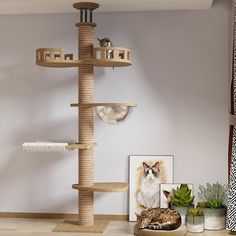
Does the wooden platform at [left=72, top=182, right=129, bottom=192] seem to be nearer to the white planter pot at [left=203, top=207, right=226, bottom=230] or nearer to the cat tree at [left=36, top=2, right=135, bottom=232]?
the cat tree at [left=36, top=2, right=135, bottom=232]

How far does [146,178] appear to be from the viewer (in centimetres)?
348

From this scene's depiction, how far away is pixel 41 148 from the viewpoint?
3238mm

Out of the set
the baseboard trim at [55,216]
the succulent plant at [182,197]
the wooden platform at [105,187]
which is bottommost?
the baseboard trim at [55,216]

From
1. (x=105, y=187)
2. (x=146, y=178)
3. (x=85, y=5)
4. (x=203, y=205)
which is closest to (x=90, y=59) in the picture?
(x=85, y=5)

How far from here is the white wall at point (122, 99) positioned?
11.3 ft

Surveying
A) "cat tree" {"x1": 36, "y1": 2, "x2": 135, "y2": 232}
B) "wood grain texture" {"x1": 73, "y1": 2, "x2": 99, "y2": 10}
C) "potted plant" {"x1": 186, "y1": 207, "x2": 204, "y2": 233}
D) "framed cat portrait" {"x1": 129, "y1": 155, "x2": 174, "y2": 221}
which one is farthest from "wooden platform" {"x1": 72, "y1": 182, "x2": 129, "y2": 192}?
"wood grain texture" {"x1": 73, "y1": 2, "x2": 99, "y2": 10}

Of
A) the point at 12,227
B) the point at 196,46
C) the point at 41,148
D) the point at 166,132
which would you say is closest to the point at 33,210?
the point at 12,227

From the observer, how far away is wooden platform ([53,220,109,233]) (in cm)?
320

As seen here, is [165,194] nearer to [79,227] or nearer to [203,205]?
[203,205]

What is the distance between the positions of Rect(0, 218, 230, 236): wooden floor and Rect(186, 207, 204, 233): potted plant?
4 centimetres

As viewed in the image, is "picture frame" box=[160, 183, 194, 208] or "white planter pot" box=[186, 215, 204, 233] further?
"picture frame" box=[160, 183, 194, 208]

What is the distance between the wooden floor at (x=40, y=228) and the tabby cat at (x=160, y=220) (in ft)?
0.43

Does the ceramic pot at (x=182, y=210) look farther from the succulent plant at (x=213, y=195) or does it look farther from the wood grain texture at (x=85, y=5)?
the wood grain texture at (x=85, y=5)

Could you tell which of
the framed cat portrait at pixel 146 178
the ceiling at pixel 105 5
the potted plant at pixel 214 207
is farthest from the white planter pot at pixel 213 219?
the ceiling at pixel 105 5
